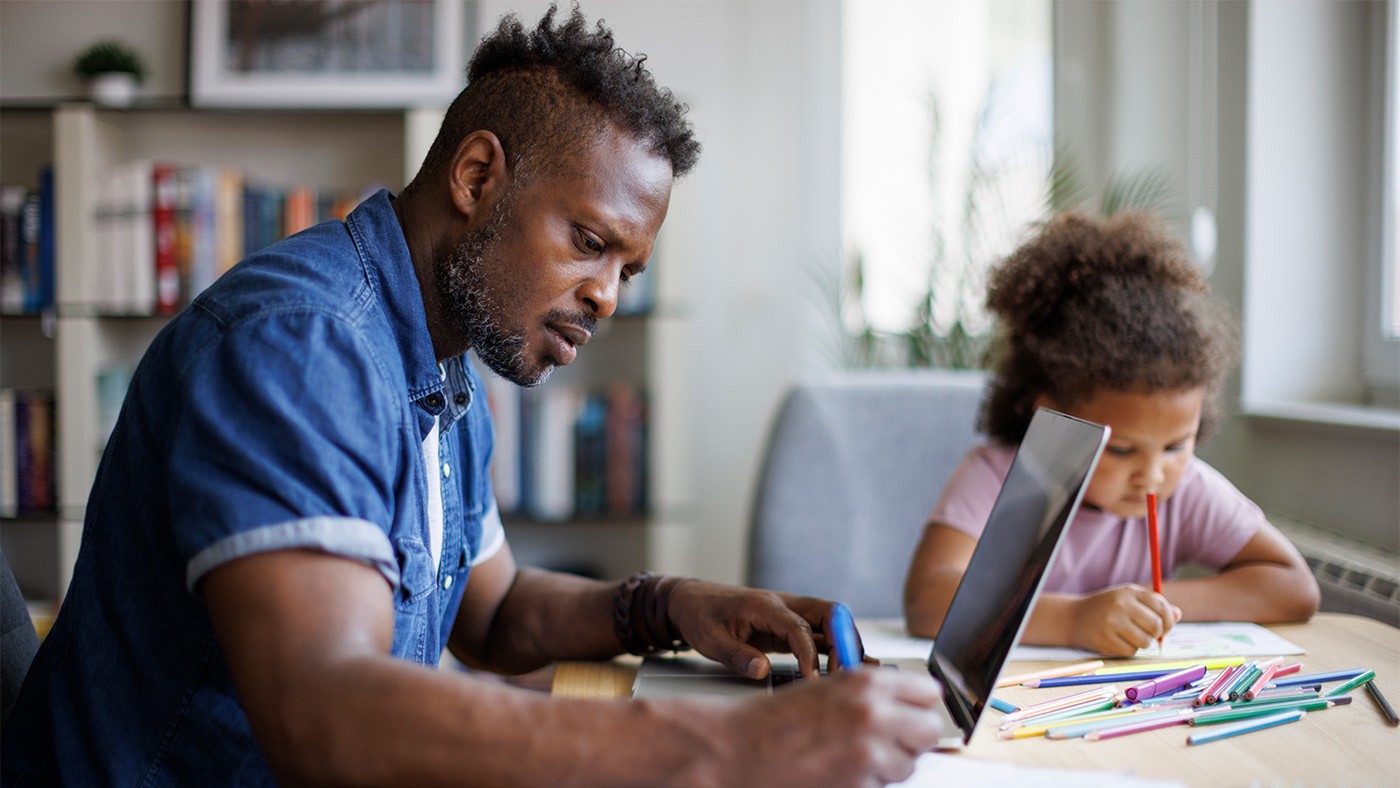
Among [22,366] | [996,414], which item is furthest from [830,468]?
[22,366]

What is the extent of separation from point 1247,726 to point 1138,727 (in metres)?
0.09

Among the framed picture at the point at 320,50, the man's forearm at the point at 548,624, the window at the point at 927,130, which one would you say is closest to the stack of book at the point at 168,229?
the framed picture at the point at 320,50

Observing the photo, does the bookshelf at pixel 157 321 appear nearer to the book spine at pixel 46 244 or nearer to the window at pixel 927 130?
the book spine at pixel 46 244

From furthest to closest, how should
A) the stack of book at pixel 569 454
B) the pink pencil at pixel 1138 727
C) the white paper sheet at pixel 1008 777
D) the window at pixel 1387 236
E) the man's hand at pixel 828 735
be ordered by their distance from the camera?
the stack of book at pixel 569 454 → the window at pixel 1387 236 → the pink pencil at pixel 1138 727 → the white paper sheet at pixel 1008 777 → the man's hand at pixel 828 735

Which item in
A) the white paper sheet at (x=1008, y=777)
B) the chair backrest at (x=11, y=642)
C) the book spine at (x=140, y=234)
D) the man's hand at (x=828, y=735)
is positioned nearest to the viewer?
the man's hand at (x=828, y=735)

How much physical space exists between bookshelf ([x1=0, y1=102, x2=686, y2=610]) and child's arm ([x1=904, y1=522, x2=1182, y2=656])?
1428mm

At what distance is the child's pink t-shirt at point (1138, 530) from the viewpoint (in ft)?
4.64

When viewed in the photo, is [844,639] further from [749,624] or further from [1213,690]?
[1213,690]

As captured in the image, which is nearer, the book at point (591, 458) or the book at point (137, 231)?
the book at point (137, 231)

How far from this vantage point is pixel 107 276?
2.57 m

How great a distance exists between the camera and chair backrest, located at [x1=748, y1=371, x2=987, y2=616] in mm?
1696

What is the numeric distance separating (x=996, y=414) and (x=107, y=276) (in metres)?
2.13

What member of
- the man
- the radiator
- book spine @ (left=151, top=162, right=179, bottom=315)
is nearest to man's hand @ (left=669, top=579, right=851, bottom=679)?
the man

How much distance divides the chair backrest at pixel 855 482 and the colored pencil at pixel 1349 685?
80cm
